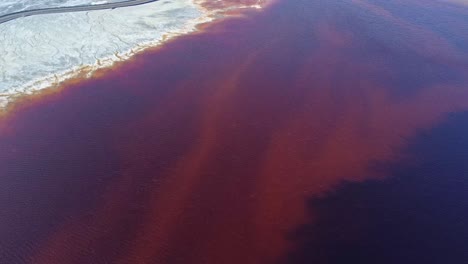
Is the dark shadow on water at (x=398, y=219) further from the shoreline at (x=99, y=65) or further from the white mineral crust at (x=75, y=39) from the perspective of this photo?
the white mineral crust at (x=75, y=39)

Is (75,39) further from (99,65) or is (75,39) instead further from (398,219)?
(398,219)

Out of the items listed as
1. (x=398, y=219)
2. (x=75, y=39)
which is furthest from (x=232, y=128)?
(x=75, y=39)

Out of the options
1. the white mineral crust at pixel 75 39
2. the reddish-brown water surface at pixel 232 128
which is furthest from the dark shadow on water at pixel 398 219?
the white mineral crust at pixel 75 39

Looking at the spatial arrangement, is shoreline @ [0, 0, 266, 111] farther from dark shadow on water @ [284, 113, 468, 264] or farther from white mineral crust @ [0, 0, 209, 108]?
dark shadow on water @ [284, 113, 468, 264]

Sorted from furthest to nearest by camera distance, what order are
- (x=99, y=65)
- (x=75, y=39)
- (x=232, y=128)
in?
(x=75, y=39) → (x=99, y=65) → (x=232, y=128)

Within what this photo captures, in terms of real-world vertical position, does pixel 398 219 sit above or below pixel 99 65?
below

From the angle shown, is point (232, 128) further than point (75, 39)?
No

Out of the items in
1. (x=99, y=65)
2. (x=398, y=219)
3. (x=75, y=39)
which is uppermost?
(x=75, y=39)

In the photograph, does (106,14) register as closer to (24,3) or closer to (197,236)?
(24,3)
